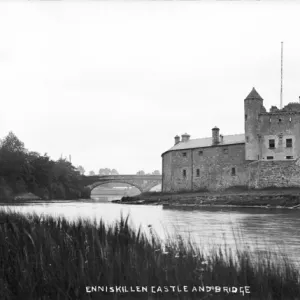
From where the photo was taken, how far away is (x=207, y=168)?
192 feet

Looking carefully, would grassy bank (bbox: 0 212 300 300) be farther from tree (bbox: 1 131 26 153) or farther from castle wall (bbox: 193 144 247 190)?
tree (bbox: 1 131 26 153)

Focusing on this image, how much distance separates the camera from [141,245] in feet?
33.2

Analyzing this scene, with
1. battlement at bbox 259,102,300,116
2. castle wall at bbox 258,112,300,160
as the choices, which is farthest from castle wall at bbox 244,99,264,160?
battlement at bbox 259,102,300,116

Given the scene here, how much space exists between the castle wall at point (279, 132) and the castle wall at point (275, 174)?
1786 millimetres

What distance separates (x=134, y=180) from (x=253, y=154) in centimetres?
4249

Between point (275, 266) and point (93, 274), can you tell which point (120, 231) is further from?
point (275, 266)

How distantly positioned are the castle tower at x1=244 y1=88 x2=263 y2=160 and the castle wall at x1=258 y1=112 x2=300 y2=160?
51 cm

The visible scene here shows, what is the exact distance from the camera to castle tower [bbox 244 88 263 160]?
5262cm

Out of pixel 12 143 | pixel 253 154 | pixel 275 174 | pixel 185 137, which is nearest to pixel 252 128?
pixel 253 154

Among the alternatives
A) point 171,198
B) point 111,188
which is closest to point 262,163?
point 171,198

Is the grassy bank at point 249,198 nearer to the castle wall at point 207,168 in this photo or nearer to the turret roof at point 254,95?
the castle wall at point 207,168

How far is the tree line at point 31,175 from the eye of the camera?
2606 inches

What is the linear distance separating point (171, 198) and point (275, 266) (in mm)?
45261

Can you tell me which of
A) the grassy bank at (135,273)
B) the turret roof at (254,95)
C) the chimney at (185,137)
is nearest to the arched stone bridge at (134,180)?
the chimney at (185,137)
